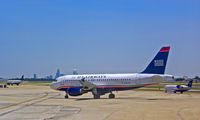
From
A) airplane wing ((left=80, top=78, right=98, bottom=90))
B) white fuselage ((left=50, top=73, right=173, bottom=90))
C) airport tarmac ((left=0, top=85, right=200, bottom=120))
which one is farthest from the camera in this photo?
airplane wing ((left=80, top=78, right=98, bottom=90))

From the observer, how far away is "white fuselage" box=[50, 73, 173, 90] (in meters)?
37.7

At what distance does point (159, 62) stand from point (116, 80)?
20.9ft

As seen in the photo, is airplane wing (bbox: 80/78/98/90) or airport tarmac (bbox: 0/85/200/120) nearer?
airport tarmac (bbox: 0/85/200/120)

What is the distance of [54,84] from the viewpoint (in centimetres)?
4556

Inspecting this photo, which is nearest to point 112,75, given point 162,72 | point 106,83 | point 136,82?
point 106,83

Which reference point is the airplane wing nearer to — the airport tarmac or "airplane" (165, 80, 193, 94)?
the airport tarmac

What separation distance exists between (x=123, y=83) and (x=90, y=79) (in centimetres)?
534

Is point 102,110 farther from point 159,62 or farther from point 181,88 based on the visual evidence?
point 181,88

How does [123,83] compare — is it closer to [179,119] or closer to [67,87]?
[67,87]

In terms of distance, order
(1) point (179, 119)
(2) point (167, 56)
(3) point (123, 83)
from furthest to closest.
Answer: (3) point (123, 83) → (2) point (167, 56) → (1) point (179, 119)

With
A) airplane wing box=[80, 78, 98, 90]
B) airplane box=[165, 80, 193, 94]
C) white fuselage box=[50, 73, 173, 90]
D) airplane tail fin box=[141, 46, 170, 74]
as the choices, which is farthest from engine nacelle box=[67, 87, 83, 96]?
airplane box=[165, 80, 193, 94]

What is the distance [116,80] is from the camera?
133ft

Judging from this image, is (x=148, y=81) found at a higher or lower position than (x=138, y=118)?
higher

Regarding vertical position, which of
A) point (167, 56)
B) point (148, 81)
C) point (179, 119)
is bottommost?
point (179, 119)
